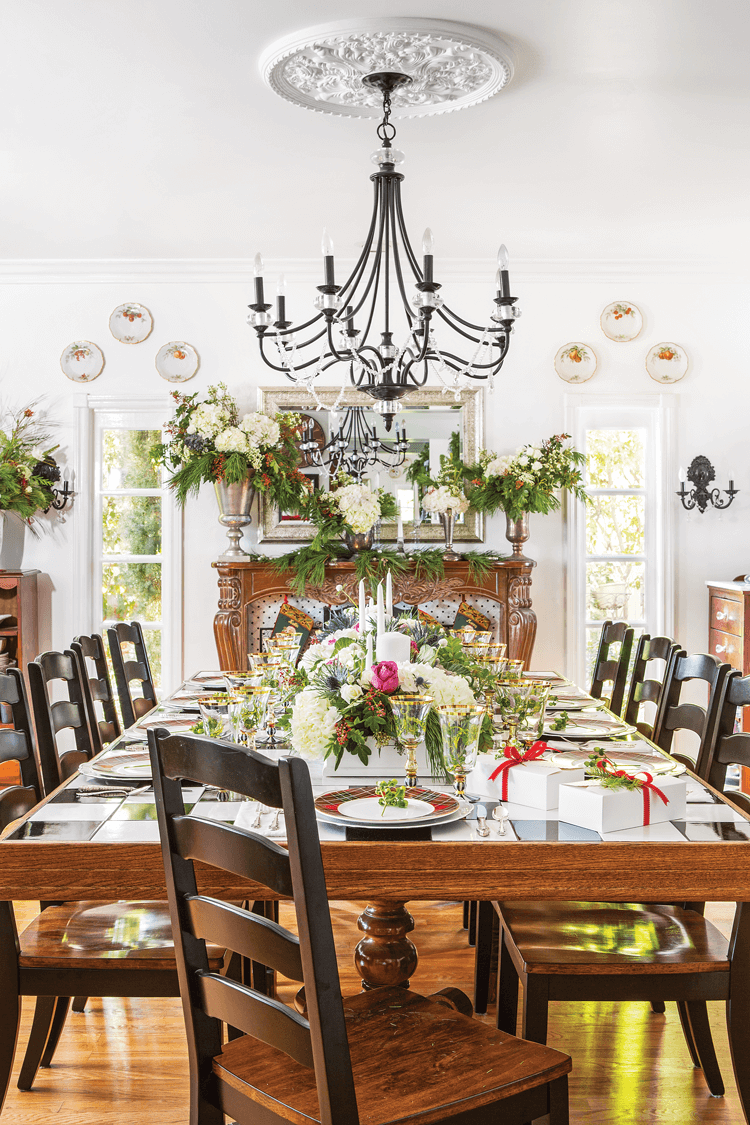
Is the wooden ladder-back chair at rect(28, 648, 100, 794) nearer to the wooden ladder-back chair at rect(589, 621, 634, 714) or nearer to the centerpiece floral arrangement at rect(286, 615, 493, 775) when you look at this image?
the centerpiece floral arrangement at rect(286, 615, 493, 775)

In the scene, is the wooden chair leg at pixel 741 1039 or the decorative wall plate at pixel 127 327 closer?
the wooden chair leg at pixel 741 1039

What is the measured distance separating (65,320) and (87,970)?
160 inches

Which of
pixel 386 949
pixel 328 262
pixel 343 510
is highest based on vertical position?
pixel 328 262

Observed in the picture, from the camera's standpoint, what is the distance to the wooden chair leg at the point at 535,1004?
175cm

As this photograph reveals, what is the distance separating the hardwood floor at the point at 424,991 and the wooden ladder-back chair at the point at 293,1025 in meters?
0.72

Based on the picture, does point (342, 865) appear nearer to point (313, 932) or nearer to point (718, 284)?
point (313, 932)

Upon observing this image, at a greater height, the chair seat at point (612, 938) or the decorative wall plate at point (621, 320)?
the decorative wall plate at point (621, 320)

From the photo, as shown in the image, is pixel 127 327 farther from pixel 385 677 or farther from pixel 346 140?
pixel 385 677

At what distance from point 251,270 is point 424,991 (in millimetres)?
3734

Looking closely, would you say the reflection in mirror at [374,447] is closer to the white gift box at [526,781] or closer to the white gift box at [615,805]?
the white gift box at [526,781]

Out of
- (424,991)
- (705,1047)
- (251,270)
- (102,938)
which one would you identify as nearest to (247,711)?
(102,938)

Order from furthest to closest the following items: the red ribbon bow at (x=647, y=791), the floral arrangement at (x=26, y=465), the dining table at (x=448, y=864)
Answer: the floral arrangement at (x=26, y=465)
the red ribbon bow at (x=647, y=791)
the dining table at (x=448, y=864)

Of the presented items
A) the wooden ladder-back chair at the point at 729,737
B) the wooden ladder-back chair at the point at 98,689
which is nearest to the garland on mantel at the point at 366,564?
the wooden ladder-back chair at the point at 98,689

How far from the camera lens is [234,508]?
15.5 feet
